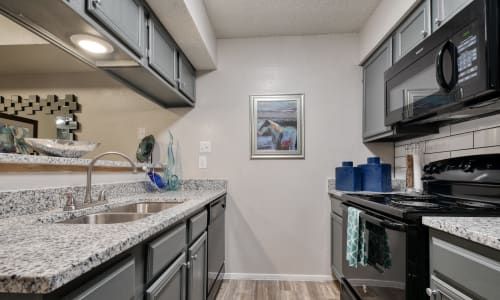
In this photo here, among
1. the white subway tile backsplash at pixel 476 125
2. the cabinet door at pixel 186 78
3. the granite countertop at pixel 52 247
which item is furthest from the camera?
the cabinet door at pixel 186 78

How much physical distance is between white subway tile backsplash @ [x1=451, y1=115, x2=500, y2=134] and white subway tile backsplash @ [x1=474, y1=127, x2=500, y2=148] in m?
0.03

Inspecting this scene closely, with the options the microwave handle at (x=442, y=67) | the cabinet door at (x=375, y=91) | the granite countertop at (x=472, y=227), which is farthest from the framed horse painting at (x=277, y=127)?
the granite countertop at (x=472, y=227)

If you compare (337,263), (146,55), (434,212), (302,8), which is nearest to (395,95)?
(434,212)

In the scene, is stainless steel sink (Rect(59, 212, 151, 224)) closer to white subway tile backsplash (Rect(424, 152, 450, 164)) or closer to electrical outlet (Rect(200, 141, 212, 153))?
electrical outlet (Rect(200, 141, 212, 153))

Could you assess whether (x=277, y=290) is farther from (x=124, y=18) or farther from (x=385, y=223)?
(x=124, y=18)

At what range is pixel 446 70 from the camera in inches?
48.9

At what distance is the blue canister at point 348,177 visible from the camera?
Result: 2.33 meters

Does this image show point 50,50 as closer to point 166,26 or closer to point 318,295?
point 166,26

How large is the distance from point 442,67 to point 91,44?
168cm

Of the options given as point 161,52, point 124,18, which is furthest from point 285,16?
point 124,18

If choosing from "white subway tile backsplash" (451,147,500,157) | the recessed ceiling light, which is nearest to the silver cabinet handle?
"white subway tile backsplash" (451,147,500,157)

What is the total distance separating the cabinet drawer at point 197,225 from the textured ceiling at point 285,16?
1629 mm

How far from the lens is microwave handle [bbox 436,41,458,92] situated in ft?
3.92

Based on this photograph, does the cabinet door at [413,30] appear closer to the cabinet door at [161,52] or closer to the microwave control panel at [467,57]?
the microwave control panel at [467,57]
